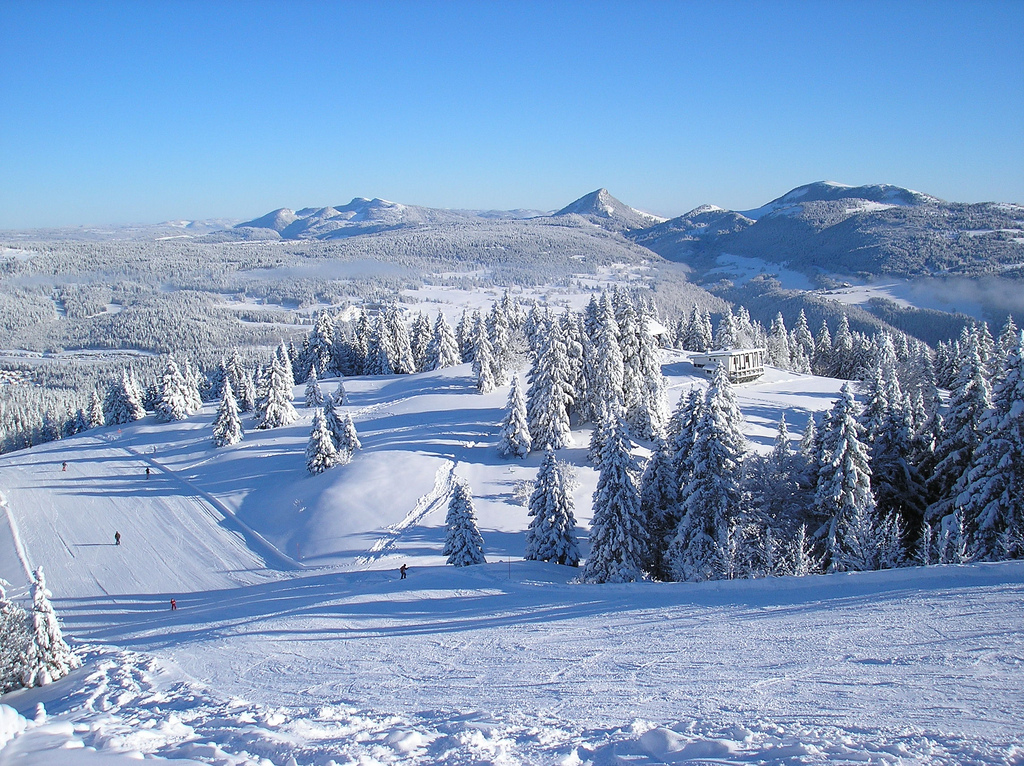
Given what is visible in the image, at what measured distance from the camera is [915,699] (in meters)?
6.96

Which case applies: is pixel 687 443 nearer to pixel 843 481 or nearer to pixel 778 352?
pixel 843 481

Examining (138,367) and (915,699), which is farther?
(138,367)

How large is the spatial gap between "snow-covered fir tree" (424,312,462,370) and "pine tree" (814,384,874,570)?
49445mm

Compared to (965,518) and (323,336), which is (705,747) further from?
(323,336)

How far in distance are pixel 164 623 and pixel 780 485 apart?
2399cm

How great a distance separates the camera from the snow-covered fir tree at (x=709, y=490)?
71.3 feet

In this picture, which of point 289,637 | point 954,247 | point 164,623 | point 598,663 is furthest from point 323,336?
point 954,247

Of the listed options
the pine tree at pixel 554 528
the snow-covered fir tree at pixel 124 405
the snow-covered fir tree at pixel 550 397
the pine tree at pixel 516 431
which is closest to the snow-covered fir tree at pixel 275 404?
the snow-covered fir tree at pixel 124 405

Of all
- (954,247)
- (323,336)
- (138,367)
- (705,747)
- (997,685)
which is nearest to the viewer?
(705,747)

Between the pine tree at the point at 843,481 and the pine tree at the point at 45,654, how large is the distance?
23664 millimetres

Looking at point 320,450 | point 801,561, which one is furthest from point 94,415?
point 801,561

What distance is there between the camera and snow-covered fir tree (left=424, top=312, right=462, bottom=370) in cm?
6825

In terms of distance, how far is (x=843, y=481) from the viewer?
2209cm

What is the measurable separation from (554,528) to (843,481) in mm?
11669
